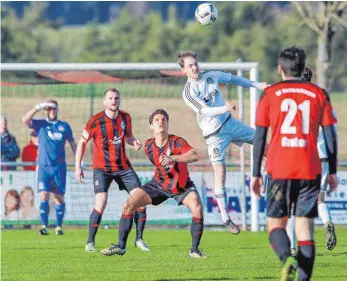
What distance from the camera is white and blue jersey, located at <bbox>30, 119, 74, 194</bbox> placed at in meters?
18.3

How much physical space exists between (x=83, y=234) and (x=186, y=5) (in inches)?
2304

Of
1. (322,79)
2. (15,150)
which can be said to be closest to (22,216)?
(15,150)

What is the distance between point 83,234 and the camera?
59.2 feet

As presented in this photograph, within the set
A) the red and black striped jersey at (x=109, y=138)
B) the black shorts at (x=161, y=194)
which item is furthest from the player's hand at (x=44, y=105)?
the black shorts at (x=161, y=194)

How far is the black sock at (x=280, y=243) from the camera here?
357 inches

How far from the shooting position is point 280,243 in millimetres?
9117

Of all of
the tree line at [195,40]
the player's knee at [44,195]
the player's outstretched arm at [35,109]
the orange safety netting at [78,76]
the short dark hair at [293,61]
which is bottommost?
the player's knee at [44,195]

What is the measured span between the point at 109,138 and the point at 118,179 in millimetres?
554

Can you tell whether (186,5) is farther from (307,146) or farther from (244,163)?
(307,146)

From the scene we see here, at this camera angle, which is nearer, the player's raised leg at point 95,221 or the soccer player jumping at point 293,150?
the soccer player jumping at point 293,150

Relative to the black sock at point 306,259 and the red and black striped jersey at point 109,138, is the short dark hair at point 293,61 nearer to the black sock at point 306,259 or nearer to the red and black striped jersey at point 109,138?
the black sock at point 306,259

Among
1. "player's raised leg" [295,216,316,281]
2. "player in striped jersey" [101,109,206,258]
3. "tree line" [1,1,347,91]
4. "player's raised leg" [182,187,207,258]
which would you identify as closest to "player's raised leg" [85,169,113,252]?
"player in striped jersey" [101,109,206,258]

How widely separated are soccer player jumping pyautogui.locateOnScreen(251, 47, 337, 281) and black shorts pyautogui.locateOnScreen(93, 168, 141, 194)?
517 cm

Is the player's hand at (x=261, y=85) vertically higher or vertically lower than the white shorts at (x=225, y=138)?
higher
